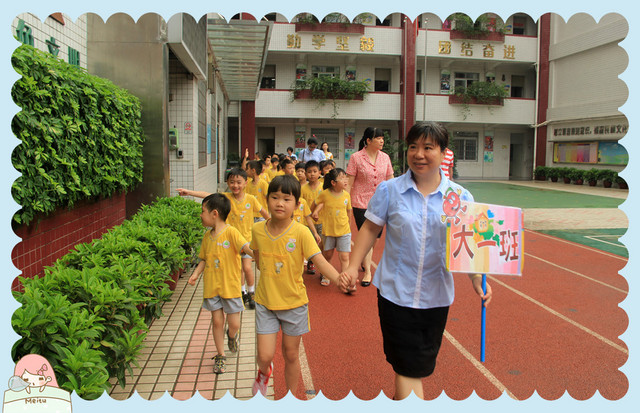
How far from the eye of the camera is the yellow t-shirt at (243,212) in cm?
513

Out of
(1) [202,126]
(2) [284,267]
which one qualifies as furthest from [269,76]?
(2) [284,267]

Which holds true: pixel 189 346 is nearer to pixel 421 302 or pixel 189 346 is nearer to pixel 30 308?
pixel 30 308

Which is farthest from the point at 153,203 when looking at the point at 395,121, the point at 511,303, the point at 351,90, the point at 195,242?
the point at 395,121

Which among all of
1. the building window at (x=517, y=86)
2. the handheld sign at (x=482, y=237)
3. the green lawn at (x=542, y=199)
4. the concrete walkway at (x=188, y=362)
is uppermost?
the building window at (x=517, y=86)

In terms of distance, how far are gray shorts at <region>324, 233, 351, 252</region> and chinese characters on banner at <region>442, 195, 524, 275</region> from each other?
11.2ft

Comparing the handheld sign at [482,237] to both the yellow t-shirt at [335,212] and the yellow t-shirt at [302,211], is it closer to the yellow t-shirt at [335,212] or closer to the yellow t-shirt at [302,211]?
the yellow t-shirt at [335,212]

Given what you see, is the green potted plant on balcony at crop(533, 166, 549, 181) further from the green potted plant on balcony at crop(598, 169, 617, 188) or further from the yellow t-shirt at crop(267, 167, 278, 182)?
the yellow t-shirt at crop(267, 167, 278, 182)

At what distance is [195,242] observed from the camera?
6414 mm

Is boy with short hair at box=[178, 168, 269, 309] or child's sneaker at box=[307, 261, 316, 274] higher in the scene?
boy with short hair at box=[178, 168, 269, 309]

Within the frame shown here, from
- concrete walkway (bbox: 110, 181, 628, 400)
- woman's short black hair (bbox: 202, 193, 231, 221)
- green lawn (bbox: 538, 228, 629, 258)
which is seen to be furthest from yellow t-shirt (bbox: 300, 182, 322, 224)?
green lawn (bbox: 538, 228, 629, 258)

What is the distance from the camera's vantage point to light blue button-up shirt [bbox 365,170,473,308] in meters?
2.63

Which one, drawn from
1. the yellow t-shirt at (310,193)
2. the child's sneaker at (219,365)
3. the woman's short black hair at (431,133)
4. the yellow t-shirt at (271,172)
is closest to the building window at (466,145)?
the yellow t-shirt at (271,172)

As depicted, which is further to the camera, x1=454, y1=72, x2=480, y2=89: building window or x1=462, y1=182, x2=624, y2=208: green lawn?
x1=454, y1=72, x2=480, y2=89: building window

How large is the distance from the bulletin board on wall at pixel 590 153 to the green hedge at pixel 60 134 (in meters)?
22.5
